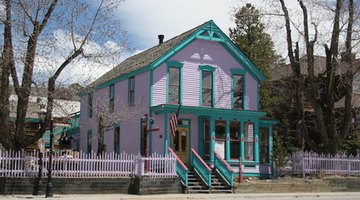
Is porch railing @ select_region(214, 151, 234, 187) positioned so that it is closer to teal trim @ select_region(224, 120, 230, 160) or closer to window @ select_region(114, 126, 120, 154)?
teal trim @ select_region(224, 120, 230, 160)

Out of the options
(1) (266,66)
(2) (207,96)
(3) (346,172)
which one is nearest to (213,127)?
(2) (207,96)

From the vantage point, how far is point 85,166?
69.2 feet

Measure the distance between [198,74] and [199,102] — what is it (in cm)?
150

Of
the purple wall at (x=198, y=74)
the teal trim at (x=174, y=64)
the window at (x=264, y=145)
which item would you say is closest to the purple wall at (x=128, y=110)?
the purple wall at (x=198, y=74)

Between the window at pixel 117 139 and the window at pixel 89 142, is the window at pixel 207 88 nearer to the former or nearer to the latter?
the window at pixel 117 139

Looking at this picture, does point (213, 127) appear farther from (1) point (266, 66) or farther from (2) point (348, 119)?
(1) point (266, 66)

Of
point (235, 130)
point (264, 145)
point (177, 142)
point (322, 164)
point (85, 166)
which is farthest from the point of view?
point (264, 145)

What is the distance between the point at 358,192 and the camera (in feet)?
88.5

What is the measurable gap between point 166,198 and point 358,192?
12.1 metres

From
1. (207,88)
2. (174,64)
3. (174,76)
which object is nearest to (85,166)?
(174,76)

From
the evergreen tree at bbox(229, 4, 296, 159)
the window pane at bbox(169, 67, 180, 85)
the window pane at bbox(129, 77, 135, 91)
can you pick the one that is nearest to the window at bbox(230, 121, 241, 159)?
the window pane at bbox(169, 67, 180, 85)

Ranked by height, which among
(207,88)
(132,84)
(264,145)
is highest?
(132,84)

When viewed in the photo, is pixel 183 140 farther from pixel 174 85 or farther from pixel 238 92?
pixel 238 92

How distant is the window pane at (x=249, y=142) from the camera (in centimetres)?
2722
